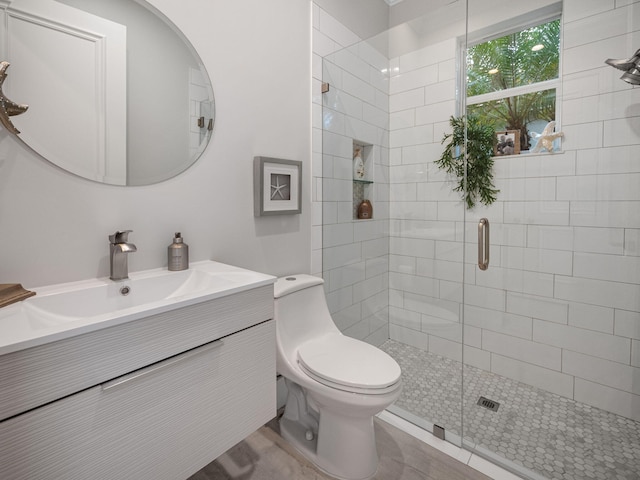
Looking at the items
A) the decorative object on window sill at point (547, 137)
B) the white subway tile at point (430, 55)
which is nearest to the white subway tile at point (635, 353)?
the decorative object on window sill at point (547, 137)

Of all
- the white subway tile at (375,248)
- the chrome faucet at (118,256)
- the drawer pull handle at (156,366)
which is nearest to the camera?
the drawer pull handle at (156,366)

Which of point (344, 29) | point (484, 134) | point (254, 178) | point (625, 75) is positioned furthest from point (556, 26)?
point (254, 178)

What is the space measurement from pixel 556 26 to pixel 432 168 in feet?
3.39

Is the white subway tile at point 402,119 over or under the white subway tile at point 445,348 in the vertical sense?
over

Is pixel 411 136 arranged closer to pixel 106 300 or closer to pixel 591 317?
pixel 591 317

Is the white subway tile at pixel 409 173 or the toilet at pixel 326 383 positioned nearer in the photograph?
the toilet at pixel 326 383

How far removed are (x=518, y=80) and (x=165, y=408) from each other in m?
2.45

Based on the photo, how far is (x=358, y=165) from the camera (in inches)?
86.0

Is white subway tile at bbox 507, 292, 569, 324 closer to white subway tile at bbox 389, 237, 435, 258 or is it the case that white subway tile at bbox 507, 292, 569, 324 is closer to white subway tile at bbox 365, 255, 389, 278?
white subway tile at bbox 389, 237, 435, 258

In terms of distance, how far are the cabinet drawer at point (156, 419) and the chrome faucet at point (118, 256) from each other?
43cm

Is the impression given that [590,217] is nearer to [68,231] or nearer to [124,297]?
[124,297]

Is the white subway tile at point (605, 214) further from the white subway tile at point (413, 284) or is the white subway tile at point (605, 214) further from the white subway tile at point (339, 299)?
the white subway tile at point (339, 299)

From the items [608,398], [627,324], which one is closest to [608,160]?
[627,324]

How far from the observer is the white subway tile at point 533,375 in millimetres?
1958
